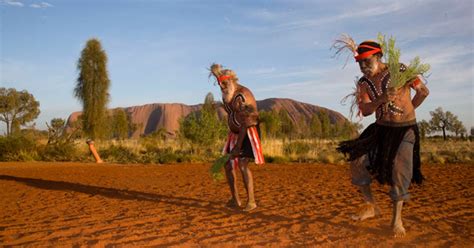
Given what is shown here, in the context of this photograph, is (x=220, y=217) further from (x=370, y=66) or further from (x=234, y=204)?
(x=370, y=66)

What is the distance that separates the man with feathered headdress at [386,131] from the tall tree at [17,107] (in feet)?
124

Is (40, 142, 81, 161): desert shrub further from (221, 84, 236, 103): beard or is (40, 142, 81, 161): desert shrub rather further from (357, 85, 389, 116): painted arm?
(357, 85, 389, 116): painted arm

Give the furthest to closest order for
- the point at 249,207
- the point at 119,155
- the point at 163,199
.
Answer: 1. the point at 119,155
2. the point at 163,199
3. the point at 249,207

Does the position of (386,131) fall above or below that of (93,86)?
below

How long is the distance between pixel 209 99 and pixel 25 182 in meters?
20.8

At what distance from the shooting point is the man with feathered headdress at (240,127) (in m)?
6.27

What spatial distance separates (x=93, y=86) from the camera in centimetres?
2591

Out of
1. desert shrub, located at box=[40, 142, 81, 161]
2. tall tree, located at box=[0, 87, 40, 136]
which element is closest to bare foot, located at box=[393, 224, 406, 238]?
desert shrub, located at box=[40, 142, 81, 161]

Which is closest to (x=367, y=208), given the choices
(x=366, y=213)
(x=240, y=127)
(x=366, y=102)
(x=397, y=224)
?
(x=366, y=213)

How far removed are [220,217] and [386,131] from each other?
2314 millimetres

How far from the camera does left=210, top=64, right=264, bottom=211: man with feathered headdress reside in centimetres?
627

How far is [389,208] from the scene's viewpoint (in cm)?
636

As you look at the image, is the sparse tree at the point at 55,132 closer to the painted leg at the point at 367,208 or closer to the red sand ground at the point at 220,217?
the red sand ground at the point at 220,217

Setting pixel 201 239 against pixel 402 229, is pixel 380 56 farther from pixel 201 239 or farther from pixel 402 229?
pixel 201 239
